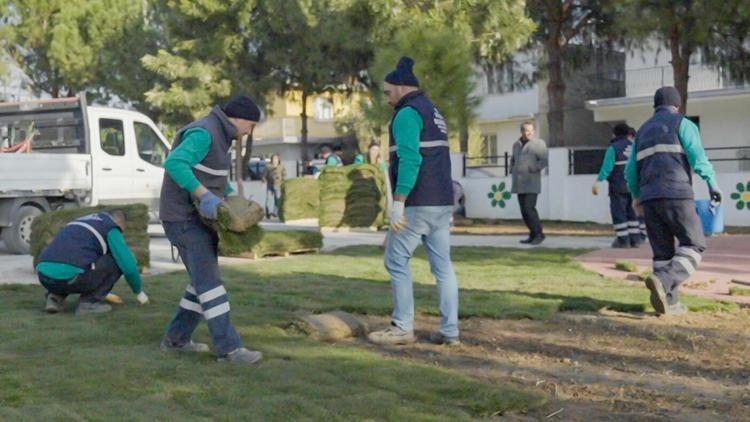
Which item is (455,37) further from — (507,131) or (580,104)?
(507,131)

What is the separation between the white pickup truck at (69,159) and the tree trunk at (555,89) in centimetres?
1176

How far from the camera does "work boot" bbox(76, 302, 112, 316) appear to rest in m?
8.20

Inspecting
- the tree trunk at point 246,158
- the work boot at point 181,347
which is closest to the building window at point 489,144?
the tree trunk at point 246,158

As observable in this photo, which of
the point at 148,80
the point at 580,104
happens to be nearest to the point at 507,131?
the point at 580,104

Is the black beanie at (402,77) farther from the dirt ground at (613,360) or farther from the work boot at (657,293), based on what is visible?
the work boot at (657,293)

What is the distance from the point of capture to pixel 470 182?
24.5 meters

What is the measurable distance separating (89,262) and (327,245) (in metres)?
7.94

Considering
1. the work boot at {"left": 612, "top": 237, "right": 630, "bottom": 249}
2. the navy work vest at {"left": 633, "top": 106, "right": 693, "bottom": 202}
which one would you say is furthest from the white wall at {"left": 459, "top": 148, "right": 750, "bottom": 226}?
the navy work vest at {"left": 633, "top": 106, "right": 693, "bottom": 202}

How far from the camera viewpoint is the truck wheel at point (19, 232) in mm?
15062

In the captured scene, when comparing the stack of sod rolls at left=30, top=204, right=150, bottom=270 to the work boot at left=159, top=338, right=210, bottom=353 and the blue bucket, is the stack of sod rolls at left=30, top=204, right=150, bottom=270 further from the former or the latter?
the blue bucket

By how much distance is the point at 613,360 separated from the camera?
21.2ft

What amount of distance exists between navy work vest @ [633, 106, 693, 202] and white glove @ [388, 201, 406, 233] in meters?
2.47

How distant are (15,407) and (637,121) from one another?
2848 centimetres

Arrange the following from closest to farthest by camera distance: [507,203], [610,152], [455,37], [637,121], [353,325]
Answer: [353,325]
[610,152]
[455,37]
[507,203]
[637,121]
